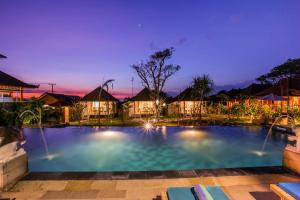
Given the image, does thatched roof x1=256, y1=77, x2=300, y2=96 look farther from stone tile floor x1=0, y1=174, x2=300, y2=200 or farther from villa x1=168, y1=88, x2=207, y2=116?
stone tile floor x1=0, y1=174, x2=300, y2=200

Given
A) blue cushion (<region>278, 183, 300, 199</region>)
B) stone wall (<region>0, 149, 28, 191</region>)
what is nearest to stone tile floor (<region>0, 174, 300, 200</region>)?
stone wall (<region>0, 149, 28, 191</region>)

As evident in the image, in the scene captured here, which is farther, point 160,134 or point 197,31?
point 197,31

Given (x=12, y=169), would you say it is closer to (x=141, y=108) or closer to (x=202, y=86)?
(x=202, y=86)

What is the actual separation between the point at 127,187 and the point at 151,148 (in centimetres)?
595

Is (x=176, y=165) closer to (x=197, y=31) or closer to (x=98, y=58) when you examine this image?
(x=197, y=31)

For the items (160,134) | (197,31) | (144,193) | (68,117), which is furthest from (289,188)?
(197,31)

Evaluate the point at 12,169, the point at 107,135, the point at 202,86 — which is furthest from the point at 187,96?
the point at 12,169

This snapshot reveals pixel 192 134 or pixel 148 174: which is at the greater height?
pixel 148 174

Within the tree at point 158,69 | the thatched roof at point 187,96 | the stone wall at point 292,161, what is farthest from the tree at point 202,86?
the stone wall at point 292,161

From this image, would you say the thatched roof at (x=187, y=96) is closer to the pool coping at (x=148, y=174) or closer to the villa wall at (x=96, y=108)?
the villa wall at (x=96, y=108)

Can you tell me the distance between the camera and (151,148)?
995 centimetres

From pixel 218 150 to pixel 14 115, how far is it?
12.8m

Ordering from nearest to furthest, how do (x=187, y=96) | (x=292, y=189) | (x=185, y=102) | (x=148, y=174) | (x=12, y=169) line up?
1. (x=292, y=189)
2. (x=12, y=169)
3. (x=148, y=174)
4. (x=187, y=96)
5. (x=185, y=102)

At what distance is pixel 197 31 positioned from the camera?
77.9 feet
